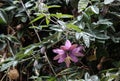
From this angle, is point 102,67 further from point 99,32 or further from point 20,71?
point 20,71

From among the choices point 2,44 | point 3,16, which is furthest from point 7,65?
point 3,16

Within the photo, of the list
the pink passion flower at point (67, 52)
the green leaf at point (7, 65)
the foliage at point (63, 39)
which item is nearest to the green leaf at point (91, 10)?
the foliage at point (63, 39)

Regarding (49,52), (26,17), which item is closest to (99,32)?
(49,52)

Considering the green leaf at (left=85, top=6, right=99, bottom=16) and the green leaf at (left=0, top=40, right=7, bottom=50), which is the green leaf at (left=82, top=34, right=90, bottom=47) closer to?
the green leaf at (left=85, top=6, right=99, bottom=16)

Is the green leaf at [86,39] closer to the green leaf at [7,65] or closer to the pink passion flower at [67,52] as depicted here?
the pink passion flower at [67,52]

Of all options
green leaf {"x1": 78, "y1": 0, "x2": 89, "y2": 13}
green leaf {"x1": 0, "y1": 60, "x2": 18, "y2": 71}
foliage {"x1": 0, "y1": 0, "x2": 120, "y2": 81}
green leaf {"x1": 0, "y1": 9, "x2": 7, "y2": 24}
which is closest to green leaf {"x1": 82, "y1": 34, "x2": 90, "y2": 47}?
foliage {"x1": 0, "y1": 0, "x2": 120, "y2": 81}

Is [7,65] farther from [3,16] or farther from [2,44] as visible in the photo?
[3,16]

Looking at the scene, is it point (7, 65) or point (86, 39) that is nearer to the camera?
point (86, 39)

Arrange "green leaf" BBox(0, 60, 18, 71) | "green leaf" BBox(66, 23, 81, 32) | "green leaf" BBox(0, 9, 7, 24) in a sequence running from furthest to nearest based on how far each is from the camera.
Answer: "green leaf" BBox(0, 9, 7, 24), "green leaf" BBox(0, 60, 18, 71), "green leaf" BBox(66, 23, 81, 32)

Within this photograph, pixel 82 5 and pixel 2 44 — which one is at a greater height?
pixel 82 5
